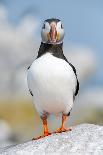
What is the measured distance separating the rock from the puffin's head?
1.60 m

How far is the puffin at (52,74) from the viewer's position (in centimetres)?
1116

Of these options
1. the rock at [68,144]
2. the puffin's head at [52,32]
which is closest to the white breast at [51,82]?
the puffin's head at [52,32]

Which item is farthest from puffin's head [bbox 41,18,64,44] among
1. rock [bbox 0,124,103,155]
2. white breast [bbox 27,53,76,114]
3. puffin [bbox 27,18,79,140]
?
rock [bbox 0,124,103,155]

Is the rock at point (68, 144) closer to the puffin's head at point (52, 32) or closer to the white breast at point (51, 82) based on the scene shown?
the white breast at point (51, 82)

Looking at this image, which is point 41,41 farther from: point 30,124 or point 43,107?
point 30,124

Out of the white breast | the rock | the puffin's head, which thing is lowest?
the rock

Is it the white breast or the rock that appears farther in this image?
the white breast

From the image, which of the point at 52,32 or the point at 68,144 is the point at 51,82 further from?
the point at 68,144

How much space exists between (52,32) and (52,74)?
71cm

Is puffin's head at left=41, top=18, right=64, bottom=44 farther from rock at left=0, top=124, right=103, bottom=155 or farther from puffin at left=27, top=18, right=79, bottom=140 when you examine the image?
rock at left=0, top=124, right=103, bottom=155

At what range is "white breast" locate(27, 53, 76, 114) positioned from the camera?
11141 mm

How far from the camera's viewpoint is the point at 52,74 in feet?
36.5

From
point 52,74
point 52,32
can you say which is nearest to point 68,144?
point 52,74

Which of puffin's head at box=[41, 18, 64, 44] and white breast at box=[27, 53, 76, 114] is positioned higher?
puffin's head at box=[41, 18, 64, 44]
